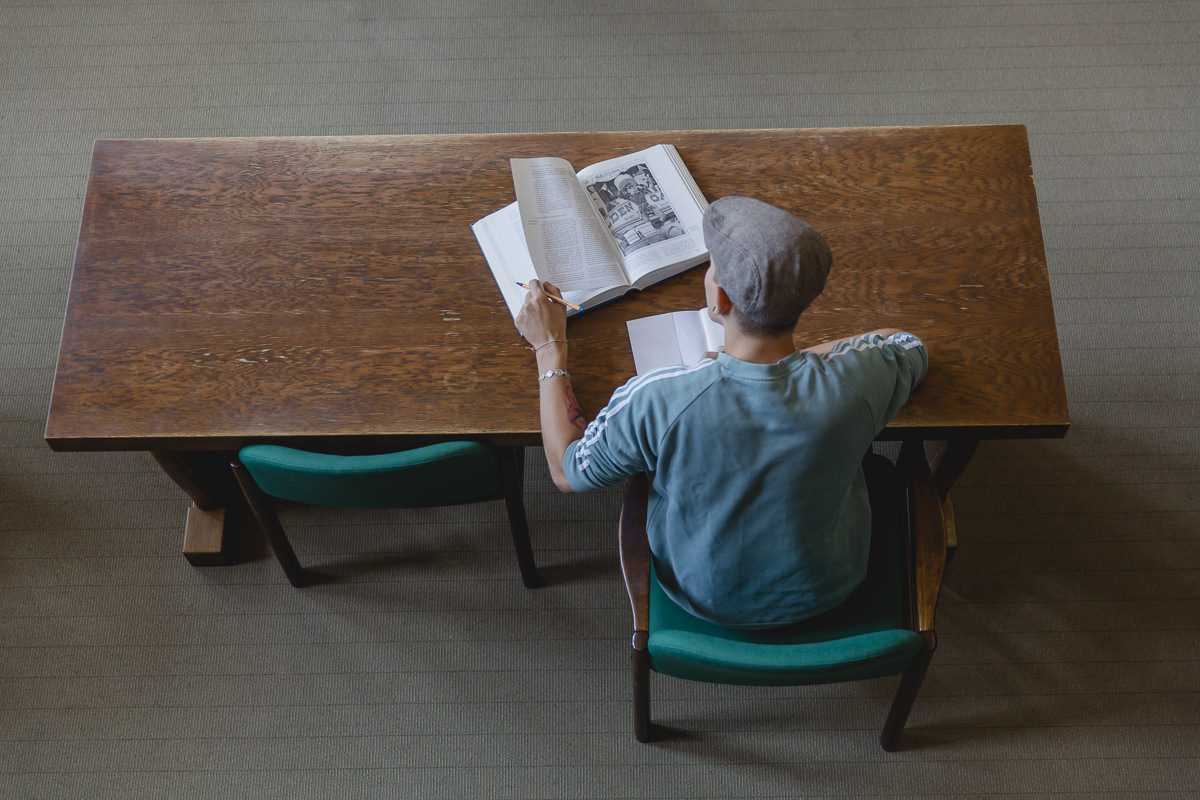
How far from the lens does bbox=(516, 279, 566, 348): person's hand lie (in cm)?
161

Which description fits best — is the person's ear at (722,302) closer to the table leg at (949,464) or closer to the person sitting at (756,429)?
the person sitting at (756,429)

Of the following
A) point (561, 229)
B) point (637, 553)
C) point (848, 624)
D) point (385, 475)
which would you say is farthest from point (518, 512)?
point (848, 624)

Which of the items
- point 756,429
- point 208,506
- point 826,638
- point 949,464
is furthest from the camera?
point 208,506

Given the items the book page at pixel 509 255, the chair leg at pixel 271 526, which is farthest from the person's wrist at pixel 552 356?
the chair leg at pixel 271 526

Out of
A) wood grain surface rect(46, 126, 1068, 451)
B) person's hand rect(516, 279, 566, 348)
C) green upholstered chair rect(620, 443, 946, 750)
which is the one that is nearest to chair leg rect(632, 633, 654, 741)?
green upholstered chair rect(620, 443, 946, 750)

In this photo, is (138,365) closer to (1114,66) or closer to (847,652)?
(847,652)

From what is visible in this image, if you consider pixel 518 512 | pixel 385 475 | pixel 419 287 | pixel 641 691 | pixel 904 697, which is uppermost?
pixel 419 287

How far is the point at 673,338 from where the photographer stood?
5.45 feet

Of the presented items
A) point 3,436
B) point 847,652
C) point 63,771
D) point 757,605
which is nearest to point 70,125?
point 3,436

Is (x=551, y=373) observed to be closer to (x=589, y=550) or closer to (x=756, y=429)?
(x=756, y=429)

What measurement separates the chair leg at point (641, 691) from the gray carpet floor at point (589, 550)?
0.07 m

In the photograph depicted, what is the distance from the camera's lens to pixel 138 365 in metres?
1.65

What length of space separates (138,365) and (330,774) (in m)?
0.97

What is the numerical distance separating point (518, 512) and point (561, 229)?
59cm
